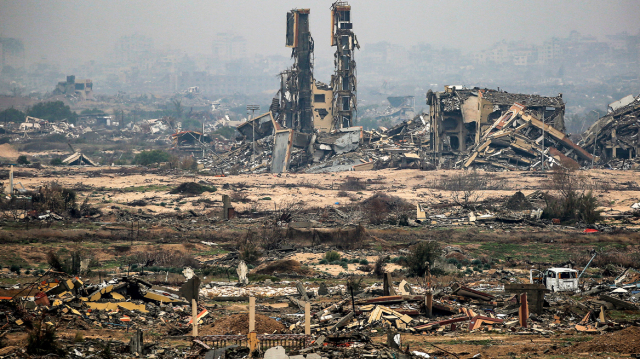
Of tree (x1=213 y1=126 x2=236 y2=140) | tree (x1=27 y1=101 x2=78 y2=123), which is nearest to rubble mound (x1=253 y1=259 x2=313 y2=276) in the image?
tree (x1=213 y1=126 x2=236 y2=140)

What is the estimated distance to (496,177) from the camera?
41.3m

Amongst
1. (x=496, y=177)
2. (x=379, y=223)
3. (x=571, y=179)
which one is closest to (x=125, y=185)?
(x=379, y=223)

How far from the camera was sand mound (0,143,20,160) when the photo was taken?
5827cm

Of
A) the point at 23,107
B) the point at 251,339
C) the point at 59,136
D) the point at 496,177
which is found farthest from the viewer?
the point at 23,107

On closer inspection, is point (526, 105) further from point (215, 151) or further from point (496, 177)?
point (215, 151)

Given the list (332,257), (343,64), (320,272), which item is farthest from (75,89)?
(320,272)

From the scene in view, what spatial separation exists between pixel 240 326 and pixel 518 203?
21.6 metres

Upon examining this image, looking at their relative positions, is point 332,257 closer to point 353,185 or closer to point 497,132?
point 353,185

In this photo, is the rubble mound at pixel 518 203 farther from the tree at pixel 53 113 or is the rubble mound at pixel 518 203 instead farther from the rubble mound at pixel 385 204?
the tree at pixel 53 113

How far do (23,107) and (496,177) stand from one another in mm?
105880

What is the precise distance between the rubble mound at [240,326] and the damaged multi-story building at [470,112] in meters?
39.4

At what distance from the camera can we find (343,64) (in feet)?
186

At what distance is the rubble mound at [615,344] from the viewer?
9751 mm

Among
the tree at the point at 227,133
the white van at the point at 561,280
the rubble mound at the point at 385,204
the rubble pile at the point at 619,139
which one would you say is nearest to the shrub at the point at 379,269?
the white van at the point at 561,280
